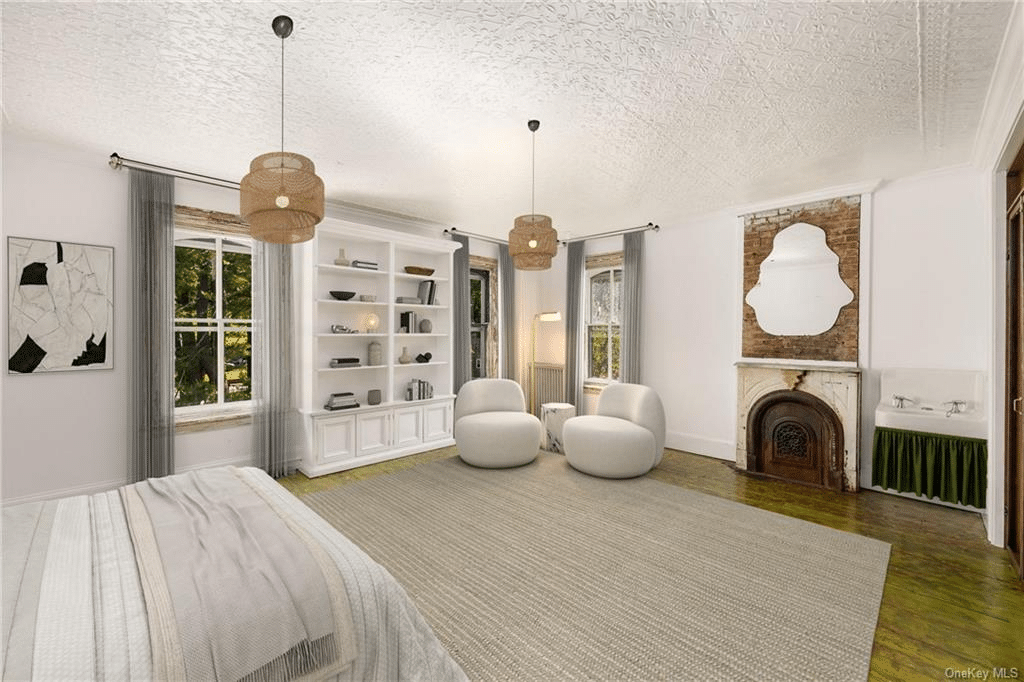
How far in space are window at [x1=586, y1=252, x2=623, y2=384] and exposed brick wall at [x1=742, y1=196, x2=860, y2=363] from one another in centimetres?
Answer: 166

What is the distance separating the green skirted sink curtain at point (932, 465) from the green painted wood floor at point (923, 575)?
15 centimetres

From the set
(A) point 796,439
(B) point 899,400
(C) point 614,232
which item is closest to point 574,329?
(C) point 614,232

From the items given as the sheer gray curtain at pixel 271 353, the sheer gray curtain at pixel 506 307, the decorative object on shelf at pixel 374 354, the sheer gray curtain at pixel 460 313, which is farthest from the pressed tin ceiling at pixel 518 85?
the sheer gray curtain at pixel 506 307

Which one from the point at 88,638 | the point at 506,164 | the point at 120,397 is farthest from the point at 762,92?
the point at 120,397

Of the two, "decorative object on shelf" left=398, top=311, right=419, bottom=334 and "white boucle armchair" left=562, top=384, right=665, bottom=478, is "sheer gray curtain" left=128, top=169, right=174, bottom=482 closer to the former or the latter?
"decorative object on shelf" left=398, top=311, right=419, bottom=334

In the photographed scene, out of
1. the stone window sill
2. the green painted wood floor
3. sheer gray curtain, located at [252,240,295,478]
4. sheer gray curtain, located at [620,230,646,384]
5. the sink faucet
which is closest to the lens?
the green painted wood floor

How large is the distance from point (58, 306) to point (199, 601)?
11.4ft

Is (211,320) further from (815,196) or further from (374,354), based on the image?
(815,196)

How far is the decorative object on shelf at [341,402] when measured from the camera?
15.1 ft

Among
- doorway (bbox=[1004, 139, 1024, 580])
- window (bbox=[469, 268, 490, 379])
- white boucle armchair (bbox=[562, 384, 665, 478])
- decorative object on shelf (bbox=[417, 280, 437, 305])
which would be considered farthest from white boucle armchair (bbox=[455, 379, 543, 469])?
doorway (bbox=[1004, 139, 1024, 580])

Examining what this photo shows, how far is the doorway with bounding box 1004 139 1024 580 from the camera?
8.89 ft

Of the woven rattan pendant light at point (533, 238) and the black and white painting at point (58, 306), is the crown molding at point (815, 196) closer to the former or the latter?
the woven rattan pendant light at point (533, 238)
